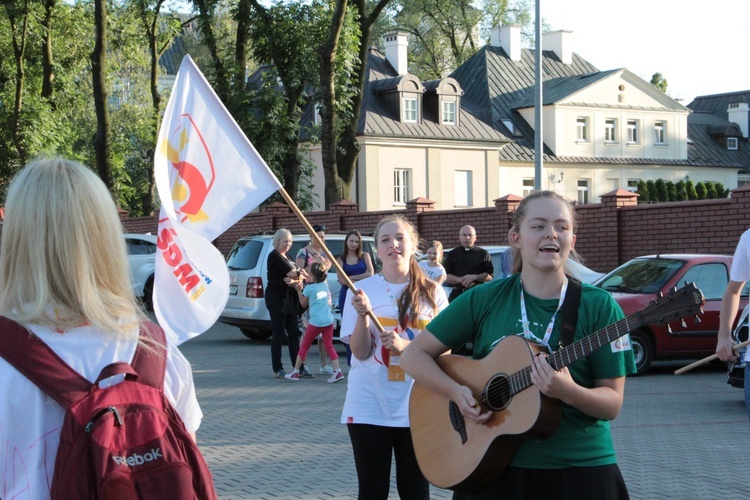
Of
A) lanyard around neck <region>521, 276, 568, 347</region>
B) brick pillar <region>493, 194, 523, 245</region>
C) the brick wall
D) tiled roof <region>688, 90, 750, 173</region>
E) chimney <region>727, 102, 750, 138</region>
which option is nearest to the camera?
lanyard around neck <region>521, 276, 568, 347</region>

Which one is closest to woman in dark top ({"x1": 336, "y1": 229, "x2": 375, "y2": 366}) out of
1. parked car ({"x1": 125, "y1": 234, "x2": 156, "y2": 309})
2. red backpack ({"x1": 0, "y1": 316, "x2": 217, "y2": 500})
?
parked car ({"x1": 125, "y1": 234, "x2": 156, "y2": 309})

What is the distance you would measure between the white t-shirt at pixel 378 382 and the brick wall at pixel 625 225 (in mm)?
11478

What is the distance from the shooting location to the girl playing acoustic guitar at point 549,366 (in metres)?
3.45

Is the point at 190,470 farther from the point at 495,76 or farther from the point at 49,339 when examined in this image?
the point at 495,76

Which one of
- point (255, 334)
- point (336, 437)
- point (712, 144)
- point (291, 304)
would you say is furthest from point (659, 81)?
point (336, 437)

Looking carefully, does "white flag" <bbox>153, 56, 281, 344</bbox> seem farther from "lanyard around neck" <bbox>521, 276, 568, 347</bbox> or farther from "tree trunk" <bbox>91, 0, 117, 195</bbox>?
"tree trunk" <bbox>91, 0, 117, 195</bbox>

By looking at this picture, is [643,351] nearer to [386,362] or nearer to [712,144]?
[386,362]

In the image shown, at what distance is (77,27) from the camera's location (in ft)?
130

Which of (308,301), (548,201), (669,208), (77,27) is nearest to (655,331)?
(308,301)

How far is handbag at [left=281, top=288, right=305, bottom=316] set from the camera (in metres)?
13.9

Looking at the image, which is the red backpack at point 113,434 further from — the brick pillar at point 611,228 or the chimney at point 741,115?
the chimney at point 741,115

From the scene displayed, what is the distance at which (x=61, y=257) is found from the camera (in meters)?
2.53

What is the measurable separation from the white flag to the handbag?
9.13 m

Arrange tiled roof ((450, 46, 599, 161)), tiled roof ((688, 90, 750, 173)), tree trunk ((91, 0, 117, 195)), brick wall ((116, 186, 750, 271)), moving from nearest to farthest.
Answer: brick wall ((116, 186, 750, 271))
tree trunk ((91, 0, 117, 195))
tiled roof ((450, 46, 599, 161))
tiled roof ((688, 90, 750, 173))
